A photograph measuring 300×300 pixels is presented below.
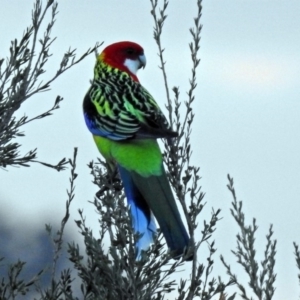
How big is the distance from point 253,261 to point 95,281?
0.76 m

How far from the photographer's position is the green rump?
217 inches

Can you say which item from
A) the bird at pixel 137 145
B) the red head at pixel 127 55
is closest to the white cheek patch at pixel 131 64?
the red head at pixel 127 55

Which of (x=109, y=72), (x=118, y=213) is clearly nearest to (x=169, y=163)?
(x=118, y=213)

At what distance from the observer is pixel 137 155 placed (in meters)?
5.65

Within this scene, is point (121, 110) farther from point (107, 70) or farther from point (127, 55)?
point (127, 55)

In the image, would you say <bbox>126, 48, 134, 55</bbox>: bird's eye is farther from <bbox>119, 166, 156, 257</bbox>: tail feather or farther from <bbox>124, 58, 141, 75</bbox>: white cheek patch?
<bbox>119, 166, 156, 257</bbox>: tail feather

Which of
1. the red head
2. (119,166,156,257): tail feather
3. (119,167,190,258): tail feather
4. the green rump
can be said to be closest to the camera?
(119,167,190,258): tail feather

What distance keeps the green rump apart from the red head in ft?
4.06

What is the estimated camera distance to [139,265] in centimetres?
416

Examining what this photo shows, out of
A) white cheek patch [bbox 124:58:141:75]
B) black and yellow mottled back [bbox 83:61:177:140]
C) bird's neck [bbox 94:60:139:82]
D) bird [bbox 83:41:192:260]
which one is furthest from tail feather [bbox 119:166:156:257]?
white cheek patch [bbox 124:58:141:75]

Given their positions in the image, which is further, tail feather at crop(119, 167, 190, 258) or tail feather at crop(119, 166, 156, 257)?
tail feather at crop(119, 166, 156, 257)

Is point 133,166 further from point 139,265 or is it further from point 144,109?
point 139,265

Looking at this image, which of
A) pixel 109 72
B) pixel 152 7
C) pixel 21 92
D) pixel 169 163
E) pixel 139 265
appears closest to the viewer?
pixel 139 265

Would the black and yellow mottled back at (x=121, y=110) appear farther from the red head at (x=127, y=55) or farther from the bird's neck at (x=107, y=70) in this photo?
the red head at (x=127, y=55)
